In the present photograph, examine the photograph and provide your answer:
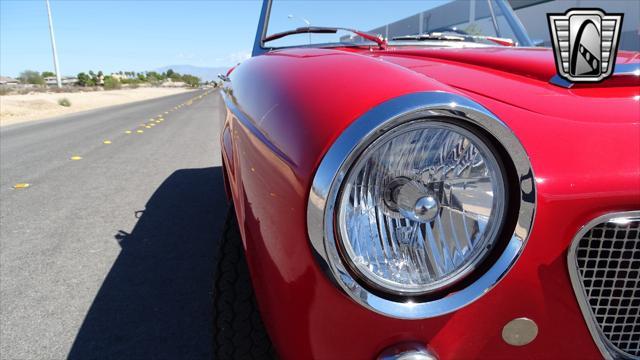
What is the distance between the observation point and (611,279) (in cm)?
96

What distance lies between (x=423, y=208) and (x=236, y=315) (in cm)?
68

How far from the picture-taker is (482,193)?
890 mm

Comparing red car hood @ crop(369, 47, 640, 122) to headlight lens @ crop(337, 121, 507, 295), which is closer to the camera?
headlight lens @ crop(337, 121, 507, 295)

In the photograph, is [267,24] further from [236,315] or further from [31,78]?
[31,78]

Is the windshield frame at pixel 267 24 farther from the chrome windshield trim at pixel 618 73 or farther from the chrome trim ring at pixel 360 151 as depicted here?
the chrome trim ring at pixel 360 151

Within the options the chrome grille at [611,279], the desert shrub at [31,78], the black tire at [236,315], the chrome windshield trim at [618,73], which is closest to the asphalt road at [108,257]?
the black tire at [236,315]

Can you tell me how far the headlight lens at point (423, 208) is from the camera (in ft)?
2.84

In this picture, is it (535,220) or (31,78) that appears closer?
(535,220)

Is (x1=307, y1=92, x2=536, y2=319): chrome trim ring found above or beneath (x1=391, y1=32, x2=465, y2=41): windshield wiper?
beneath

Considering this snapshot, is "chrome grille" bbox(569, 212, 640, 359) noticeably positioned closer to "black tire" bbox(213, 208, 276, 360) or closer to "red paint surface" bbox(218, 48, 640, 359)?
"red paint surface" bbox(218, 48, 640, 359)

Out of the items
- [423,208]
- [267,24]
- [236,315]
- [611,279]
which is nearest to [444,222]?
[423,208]

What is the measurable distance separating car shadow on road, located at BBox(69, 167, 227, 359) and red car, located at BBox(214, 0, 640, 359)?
44.8 inches

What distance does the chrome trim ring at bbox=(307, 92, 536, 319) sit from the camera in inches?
31.8

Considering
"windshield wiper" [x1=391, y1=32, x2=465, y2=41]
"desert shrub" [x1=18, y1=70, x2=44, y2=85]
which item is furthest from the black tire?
"desert shrub" [x1=18, y1=70, x2=44, y2=85]
